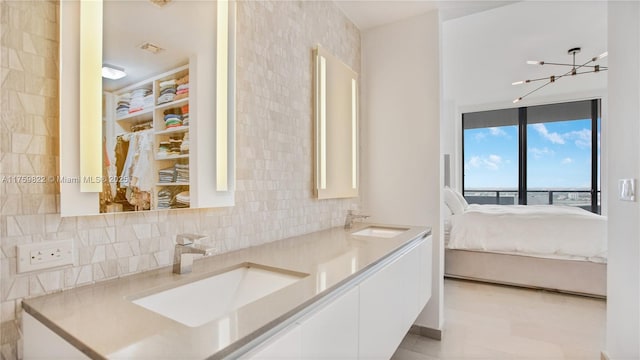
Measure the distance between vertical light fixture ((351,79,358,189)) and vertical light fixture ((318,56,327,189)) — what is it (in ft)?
1.47

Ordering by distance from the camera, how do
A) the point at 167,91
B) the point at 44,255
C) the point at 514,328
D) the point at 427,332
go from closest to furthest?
the point at 44,255 → the point at 167,91 → the point at 427,332 → the point at 514,328

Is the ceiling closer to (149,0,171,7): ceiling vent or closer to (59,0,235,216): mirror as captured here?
(59,0,235,216): mirror

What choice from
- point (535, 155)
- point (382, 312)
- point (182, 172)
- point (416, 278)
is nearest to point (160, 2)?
point (182, 172)

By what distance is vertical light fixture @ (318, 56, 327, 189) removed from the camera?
2.20 m

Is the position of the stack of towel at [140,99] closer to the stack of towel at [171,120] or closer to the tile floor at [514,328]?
the stack of towel at [171,120]

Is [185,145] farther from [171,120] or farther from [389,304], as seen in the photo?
[389,304]

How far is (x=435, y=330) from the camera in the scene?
2.47m

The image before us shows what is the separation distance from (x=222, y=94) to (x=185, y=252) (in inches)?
27.6

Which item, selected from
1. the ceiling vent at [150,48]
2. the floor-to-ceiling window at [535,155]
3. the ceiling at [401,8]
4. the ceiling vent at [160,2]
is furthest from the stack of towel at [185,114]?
the floor-to-ceiling window at [535,155]

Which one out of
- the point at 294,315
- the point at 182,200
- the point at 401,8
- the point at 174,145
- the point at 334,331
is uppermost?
the point at 401,8

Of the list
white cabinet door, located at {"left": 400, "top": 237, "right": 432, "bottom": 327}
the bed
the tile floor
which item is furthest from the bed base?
white cabinet door, located at {"left": 400, "top": 237, "right": 432, "bottom": 327}

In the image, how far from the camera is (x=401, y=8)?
2471 millimetres

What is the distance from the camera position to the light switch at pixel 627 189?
1545 mm

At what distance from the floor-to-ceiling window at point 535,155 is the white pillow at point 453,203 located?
302 cm
